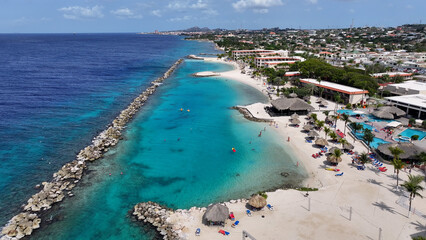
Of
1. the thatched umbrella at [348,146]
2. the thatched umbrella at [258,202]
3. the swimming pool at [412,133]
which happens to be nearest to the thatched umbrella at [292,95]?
the swimming pool at [412,133]

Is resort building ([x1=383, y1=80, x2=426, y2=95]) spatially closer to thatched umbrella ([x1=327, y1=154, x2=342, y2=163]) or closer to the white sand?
the white sand

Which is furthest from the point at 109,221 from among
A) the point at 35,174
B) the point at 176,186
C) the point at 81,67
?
the point at 81,67

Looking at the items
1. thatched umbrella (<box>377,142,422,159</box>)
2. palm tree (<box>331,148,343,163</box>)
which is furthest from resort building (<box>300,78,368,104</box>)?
palm tree (<box>331,148,343,163</box>)

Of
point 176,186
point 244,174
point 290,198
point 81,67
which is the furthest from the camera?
point 81,67

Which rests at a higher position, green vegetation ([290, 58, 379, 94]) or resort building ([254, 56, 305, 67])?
resort building ([254, 56, 305, 67])

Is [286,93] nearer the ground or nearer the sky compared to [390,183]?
nearer the sky

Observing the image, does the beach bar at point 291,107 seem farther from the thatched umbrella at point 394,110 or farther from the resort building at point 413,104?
the resort building at point 413,104

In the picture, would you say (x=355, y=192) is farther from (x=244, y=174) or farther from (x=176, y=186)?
(x=176, y=186)
